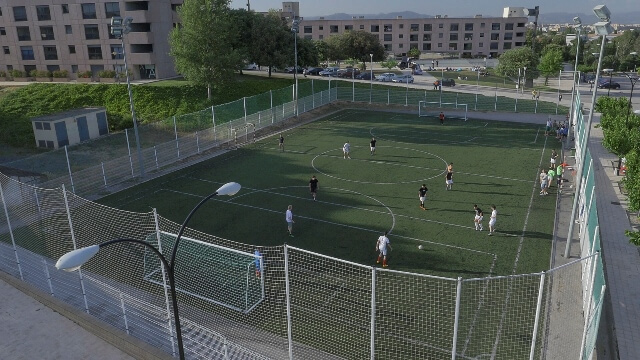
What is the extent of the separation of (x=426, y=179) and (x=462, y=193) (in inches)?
96.2

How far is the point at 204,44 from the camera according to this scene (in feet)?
120

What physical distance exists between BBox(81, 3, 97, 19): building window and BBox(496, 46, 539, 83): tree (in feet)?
145

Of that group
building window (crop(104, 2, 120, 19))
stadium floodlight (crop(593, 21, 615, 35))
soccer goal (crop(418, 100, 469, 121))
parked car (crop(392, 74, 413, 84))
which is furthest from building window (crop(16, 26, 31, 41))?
stadium floodlight (crop(593, 21, 615, 35))

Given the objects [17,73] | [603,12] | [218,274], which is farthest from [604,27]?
[17,73]

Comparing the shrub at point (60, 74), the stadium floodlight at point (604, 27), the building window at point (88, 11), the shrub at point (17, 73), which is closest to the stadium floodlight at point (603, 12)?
the stadium floodlight at point (604, 27)

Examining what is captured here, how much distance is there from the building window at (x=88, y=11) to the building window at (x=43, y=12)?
392 centimetres

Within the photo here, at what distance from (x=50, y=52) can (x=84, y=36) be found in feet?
14.9

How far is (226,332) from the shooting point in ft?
40.1

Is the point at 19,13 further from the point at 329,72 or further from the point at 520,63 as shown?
the point at 520,63

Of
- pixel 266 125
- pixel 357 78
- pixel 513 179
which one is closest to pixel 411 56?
pixel 357 78

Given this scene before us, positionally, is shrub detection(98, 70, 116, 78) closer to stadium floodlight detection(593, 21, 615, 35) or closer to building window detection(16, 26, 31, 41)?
building window detection(16, 26, 31, 41)

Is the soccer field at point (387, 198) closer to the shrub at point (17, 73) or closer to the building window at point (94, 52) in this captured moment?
the building window at point (94, 52)

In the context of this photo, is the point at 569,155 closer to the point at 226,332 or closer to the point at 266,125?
the point at 266,125

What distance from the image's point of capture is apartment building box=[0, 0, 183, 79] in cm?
4825
